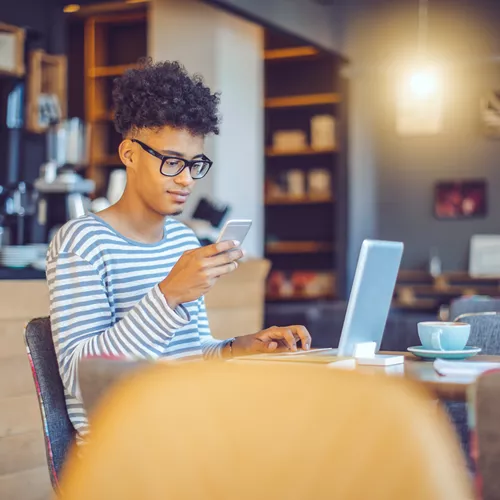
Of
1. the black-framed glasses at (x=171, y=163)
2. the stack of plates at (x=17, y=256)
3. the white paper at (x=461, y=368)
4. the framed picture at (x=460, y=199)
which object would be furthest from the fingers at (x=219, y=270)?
the framed picture at (x=460, y=199)

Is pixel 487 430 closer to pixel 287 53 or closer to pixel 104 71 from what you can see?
pixel 287 53

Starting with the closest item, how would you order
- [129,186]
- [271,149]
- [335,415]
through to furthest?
1. [335,415]
2. [129,186]
3. [271,149]

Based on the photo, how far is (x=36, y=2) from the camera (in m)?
5.61

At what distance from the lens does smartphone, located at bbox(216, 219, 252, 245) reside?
1.75 meters

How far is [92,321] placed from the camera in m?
1.80

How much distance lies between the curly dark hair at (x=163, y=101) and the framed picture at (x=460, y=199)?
6618 millimetres

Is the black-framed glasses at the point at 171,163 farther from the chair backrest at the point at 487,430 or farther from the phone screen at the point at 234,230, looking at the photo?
the chair backrest at the point at 487,430

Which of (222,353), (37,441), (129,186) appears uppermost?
(129,186)

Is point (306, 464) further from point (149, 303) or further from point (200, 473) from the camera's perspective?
point (149, 303)

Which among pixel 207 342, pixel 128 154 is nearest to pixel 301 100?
pixel 207 342

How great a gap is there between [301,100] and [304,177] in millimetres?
699

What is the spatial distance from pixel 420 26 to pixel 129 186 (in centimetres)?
727

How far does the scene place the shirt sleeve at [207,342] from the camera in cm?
211

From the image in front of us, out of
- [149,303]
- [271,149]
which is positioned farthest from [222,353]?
[271,149]
